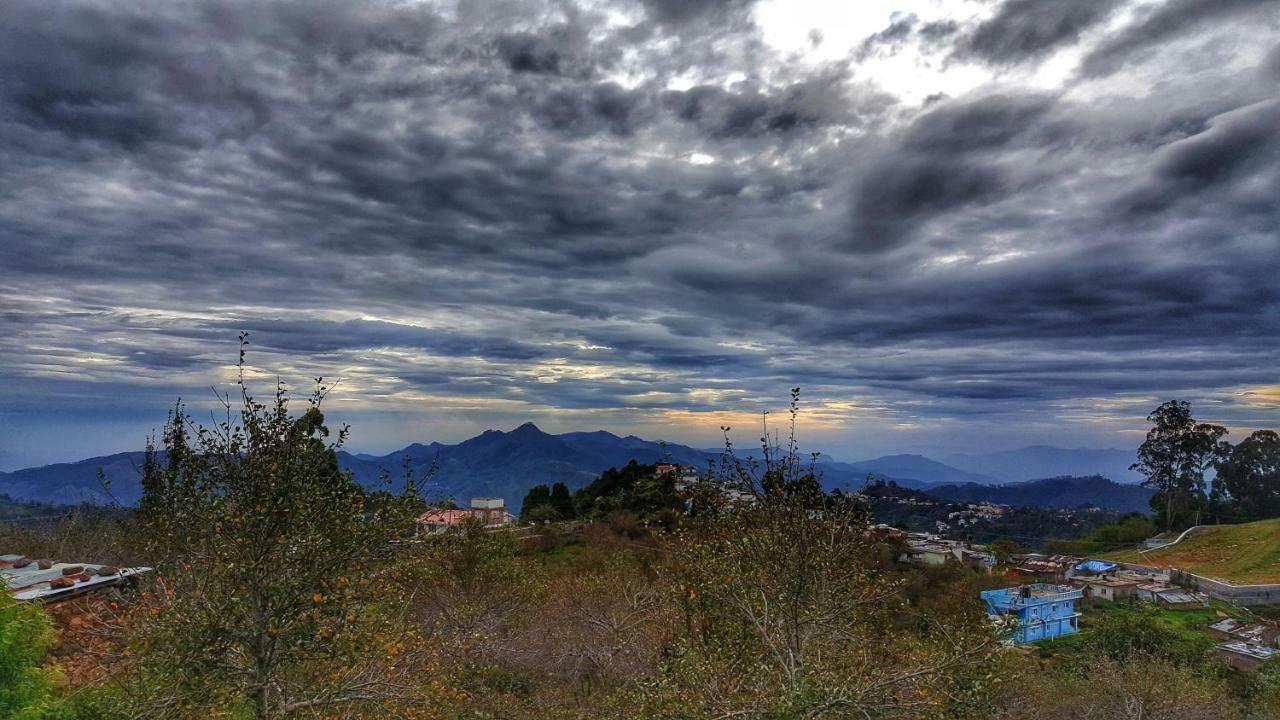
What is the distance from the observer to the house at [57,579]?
21.2 meters

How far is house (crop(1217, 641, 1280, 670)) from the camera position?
48031 millimetres

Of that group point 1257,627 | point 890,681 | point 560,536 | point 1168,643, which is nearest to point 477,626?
point 890,681

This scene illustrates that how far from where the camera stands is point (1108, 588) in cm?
7375

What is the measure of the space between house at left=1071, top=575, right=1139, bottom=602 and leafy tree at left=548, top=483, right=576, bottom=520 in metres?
60.9

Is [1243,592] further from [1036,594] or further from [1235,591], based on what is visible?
[1036,594]

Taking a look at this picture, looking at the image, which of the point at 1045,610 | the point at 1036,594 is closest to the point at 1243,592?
the point at 1036,594

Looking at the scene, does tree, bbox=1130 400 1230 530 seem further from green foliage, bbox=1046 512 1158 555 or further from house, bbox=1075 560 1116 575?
house, bbox=1075 560 1116 575

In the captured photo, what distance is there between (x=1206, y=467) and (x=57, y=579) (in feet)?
511

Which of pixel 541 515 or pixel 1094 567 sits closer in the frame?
pixel 541 515

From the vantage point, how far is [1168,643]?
46969 mm

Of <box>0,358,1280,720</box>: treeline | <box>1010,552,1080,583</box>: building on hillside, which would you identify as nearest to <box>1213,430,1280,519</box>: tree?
<box>1010,552,1080,583</box>: building on hillside

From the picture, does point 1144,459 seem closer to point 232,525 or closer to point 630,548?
point 630,548

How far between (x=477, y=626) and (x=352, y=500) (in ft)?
67.2

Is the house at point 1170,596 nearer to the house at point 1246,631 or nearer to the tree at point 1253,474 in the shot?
the house at point 1246,631
